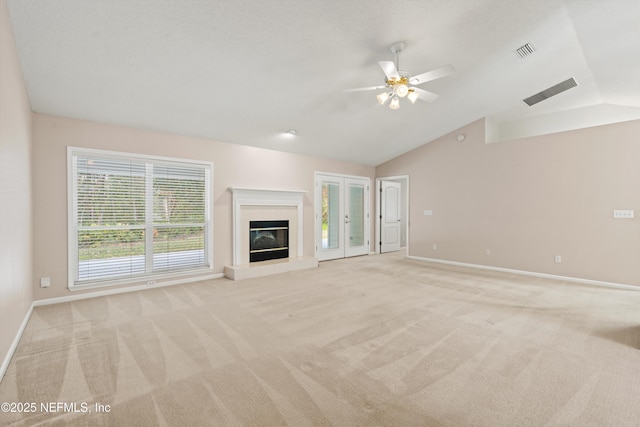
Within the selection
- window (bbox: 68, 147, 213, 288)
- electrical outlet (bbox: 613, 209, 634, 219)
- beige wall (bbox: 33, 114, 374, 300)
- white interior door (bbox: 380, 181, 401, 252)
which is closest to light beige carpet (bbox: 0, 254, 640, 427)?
window (bbox: 68, 147, 213, 288)

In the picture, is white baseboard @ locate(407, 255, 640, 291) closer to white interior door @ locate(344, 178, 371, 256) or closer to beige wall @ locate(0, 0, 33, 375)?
white interior door @ locate(344, 178, 371, 256)

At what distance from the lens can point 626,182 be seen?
4621mm

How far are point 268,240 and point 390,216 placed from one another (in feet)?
13.7

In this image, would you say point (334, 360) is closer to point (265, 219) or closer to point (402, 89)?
point (402, 89)

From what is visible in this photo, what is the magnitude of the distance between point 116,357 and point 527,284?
19.0ft

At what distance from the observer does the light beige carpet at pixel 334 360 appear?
1783 millimetres

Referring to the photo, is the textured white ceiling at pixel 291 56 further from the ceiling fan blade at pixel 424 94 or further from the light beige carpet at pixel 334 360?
the light beige carpet at pixel 334 360

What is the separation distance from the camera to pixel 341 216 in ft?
24.6

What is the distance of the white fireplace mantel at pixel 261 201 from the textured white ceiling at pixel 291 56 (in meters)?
1.11

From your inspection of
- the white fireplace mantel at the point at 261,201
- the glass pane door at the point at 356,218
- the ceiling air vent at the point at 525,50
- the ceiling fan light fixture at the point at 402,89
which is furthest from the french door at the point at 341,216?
the ceiling air vent at the point at 525,50

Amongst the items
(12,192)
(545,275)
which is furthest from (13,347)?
(545,275)

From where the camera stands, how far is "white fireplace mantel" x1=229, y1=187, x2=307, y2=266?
554cm

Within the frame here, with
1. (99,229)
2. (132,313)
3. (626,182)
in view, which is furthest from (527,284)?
(99,229)

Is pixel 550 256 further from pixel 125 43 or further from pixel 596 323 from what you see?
pixel 125 43
